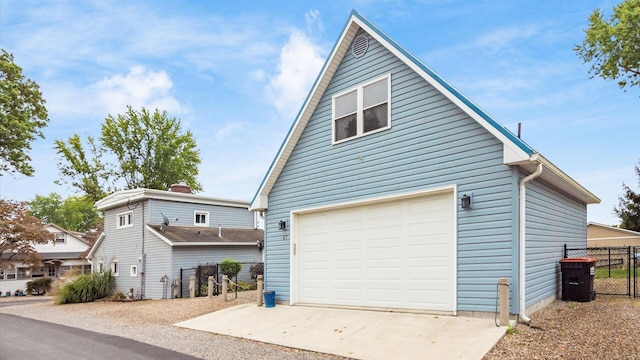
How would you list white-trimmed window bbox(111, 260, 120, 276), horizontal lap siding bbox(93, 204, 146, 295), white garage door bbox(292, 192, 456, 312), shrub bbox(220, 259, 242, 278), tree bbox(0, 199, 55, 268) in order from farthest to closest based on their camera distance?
tree bbox(0, 199, 55, 268) → white-trimmed window bbox(111, 260, 120, 276) → horizontal lap siding bbox(93, 204, 146, 295) → shrub bbox(220, 259, 242, 278) → white garage door bbox(292, 192, 456, 312)

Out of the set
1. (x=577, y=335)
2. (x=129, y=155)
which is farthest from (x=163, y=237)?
(x=129, y=155)

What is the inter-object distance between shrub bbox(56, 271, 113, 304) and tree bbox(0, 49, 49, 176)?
12063 mm

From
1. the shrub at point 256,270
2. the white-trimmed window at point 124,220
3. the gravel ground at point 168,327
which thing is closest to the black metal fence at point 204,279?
the shrub at point 256,270

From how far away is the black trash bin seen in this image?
9641 mm

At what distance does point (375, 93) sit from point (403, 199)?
2798 millimetres

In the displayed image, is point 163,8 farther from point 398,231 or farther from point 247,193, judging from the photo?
point 247,193

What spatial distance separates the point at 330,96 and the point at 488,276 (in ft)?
20.4

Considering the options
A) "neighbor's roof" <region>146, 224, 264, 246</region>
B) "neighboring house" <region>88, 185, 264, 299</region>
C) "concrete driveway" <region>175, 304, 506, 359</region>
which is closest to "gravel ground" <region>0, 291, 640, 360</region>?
Answer: "concrete driveway" <region>175, 304, 506, 359</region>

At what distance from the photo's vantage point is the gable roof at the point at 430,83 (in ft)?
25.7

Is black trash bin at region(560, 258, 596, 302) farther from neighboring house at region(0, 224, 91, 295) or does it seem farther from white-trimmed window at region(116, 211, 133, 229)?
neighboring house at region(0, 224, 91, 295)

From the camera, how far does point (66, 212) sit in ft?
206

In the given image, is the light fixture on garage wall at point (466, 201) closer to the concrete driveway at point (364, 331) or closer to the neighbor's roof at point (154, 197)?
the concrete driveway at point (364, 331)

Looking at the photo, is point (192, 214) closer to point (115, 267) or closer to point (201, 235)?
point (201, 235)

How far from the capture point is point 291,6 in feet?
41.4
